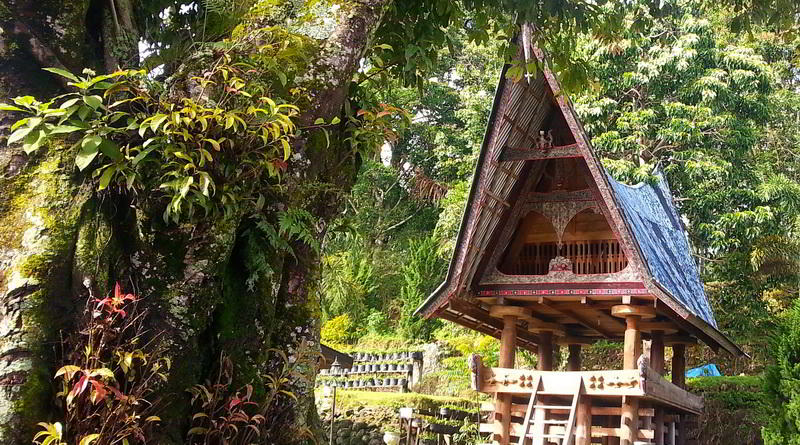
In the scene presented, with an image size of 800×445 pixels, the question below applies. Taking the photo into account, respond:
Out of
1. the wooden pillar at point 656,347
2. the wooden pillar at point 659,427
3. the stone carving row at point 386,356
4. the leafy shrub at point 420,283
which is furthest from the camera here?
the leafy shrub at point 420,283

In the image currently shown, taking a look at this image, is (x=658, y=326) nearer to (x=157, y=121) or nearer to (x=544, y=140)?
(x=544, y=140)

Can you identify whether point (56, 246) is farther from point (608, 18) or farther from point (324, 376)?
point (324, 376)

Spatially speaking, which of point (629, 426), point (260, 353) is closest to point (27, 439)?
point (260, 353)

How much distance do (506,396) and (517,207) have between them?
2.66 metres

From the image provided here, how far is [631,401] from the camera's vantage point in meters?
10.4

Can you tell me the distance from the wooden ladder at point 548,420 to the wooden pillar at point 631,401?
0.68 m

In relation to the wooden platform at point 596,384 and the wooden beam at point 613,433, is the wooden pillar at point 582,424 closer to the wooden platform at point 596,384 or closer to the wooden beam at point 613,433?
the wooden platform at point 596,384

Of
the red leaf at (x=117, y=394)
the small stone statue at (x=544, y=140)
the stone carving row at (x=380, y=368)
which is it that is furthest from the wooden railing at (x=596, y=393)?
the stone carving row at (x=380, y=368)

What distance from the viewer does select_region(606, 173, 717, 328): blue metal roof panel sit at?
34.2 feet

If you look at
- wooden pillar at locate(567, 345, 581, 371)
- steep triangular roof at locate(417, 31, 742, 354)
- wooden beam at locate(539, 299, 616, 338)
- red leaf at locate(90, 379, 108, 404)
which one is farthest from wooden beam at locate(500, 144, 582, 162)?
red leaf at locate(90, 379, 108, 404)

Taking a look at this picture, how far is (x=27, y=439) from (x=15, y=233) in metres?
0.84

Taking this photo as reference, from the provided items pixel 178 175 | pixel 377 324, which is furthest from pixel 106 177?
pixel 377 324

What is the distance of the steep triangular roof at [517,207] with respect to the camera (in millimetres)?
10008

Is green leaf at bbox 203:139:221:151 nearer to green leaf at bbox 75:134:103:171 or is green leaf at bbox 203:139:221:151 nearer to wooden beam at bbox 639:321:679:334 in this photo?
green leaf at bbox 75:134:103:171
